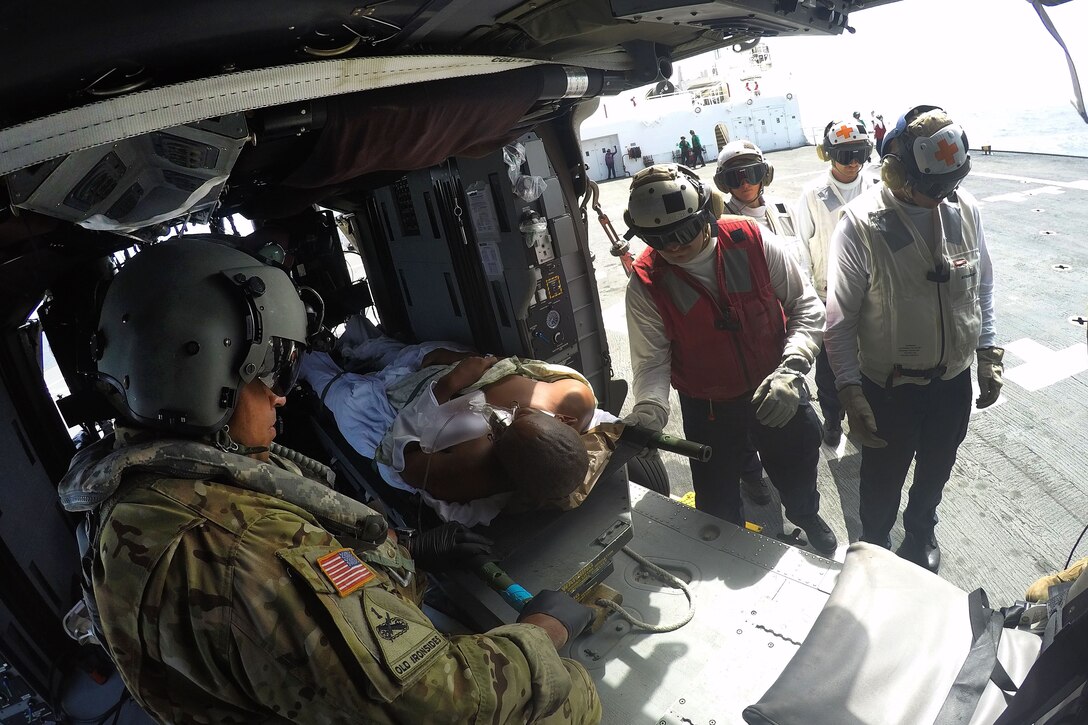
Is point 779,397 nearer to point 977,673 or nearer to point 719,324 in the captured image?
point 719,324

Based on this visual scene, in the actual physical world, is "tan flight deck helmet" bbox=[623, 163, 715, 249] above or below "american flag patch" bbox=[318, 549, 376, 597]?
above

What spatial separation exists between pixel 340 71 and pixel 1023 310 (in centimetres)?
602

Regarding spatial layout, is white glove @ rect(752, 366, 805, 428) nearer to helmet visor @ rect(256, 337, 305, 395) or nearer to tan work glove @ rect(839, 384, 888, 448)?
tan work glove @ rect(839, 384, 888, 448)

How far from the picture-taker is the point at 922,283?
250 cm

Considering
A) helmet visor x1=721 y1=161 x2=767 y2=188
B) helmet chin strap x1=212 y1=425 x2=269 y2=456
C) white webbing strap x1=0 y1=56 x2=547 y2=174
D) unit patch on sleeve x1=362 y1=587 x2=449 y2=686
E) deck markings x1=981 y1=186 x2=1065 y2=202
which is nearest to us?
white webbing strap x1=0 y1=56 x2=547 y2=174

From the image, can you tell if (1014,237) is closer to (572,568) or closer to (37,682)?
(572,568)

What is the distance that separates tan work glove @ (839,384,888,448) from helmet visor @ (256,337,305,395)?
2.19 metres

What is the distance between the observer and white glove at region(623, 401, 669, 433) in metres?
2.52

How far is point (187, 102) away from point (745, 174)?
10.3 feet

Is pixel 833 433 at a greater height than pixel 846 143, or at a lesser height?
lesser

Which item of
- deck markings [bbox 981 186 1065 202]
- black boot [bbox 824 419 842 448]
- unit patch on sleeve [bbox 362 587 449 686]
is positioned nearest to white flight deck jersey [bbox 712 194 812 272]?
black boot [bbox 824 419 842 448]

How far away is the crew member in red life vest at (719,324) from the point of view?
8.05ft

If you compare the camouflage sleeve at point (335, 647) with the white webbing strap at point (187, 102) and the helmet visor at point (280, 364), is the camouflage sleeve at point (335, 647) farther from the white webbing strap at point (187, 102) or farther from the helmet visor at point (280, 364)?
the white webbing strap at point (187, 102)

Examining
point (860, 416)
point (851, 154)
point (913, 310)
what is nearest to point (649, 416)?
point (860, 416)
